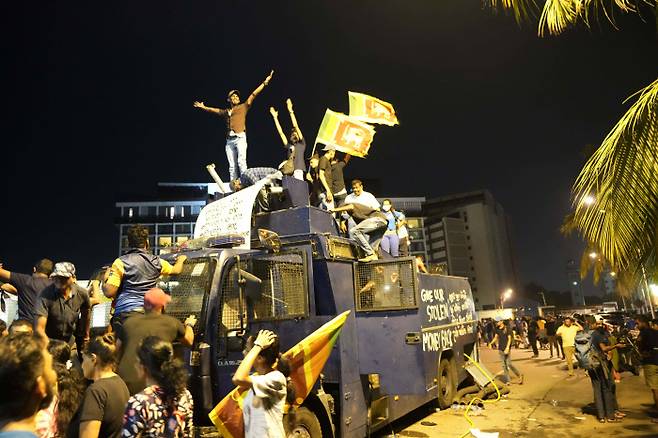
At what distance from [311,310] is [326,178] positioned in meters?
3.89

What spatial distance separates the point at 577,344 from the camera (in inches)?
331

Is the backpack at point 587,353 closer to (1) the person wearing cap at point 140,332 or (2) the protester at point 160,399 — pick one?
(1) the person wearing cap at point 140,332

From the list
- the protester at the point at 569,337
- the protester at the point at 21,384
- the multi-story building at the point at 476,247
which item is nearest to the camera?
the protester at the point at 21,384

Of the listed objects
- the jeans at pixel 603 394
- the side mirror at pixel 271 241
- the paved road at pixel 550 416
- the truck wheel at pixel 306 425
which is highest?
the side mirror at pixel 271 241

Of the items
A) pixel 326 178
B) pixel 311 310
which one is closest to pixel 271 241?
pixel 311 310

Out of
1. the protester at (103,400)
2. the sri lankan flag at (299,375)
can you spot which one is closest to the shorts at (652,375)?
the sri lankan flag at (299,375)

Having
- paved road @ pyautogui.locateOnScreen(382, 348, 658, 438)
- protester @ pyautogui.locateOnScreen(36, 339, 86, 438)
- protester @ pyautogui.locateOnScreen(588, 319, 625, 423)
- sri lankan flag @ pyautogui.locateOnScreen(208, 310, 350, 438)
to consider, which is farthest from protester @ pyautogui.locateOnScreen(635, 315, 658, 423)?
protester @ pyautogui.locateOnScreen(36, 339, 86, 438)

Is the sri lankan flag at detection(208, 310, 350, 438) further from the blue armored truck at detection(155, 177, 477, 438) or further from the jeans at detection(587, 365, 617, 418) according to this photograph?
the jeans at detection(587, 365, 617, 418)

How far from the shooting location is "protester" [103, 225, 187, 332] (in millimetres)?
4188

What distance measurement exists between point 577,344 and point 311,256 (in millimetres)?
5919

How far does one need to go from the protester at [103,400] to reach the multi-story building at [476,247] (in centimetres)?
8703

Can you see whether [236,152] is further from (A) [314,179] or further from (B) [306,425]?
(B) [306,425]

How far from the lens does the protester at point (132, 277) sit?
4.19 metres

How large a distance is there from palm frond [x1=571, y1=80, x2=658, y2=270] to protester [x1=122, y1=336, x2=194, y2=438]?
4.90m
